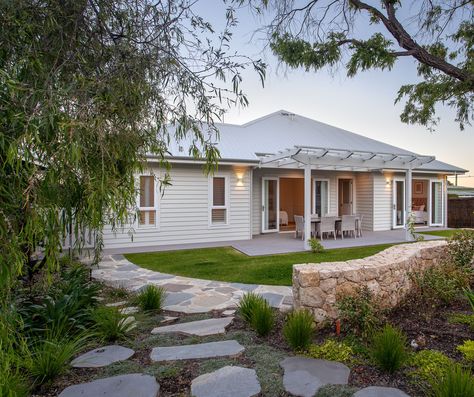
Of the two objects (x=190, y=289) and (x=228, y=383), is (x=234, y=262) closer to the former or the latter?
(x=190, y=289)

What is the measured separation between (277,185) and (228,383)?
11.5 meters

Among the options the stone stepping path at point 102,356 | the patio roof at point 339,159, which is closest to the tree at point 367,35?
the patio roof at point 339,159

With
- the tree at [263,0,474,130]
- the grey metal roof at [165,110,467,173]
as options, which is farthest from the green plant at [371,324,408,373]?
the grey metal roof at [165,110,467,173]

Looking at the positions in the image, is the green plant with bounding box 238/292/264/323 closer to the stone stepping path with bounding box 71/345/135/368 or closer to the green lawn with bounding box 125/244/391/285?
the stone stepping path with bounding box 71/345/135/368

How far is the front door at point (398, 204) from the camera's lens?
15.1 meters

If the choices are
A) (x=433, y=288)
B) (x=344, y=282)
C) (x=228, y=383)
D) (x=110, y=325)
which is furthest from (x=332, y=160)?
(x=228, y=383)

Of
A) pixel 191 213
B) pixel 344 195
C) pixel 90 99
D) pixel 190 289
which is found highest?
pixel 90 99

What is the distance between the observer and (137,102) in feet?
9.09

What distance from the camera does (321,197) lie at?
1459 cm

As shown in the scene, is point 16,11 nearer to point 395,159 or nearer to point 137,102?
point 137,102

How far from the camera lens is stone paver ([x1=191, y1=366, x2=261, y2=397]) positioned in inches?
94.5

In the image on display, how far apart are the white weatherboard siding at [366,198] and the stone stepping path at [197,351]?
508 inches

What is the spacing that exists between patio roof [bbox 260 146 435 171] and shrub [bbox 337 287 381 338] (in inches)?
250

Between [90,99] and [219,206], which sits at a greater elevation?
[90,99]
